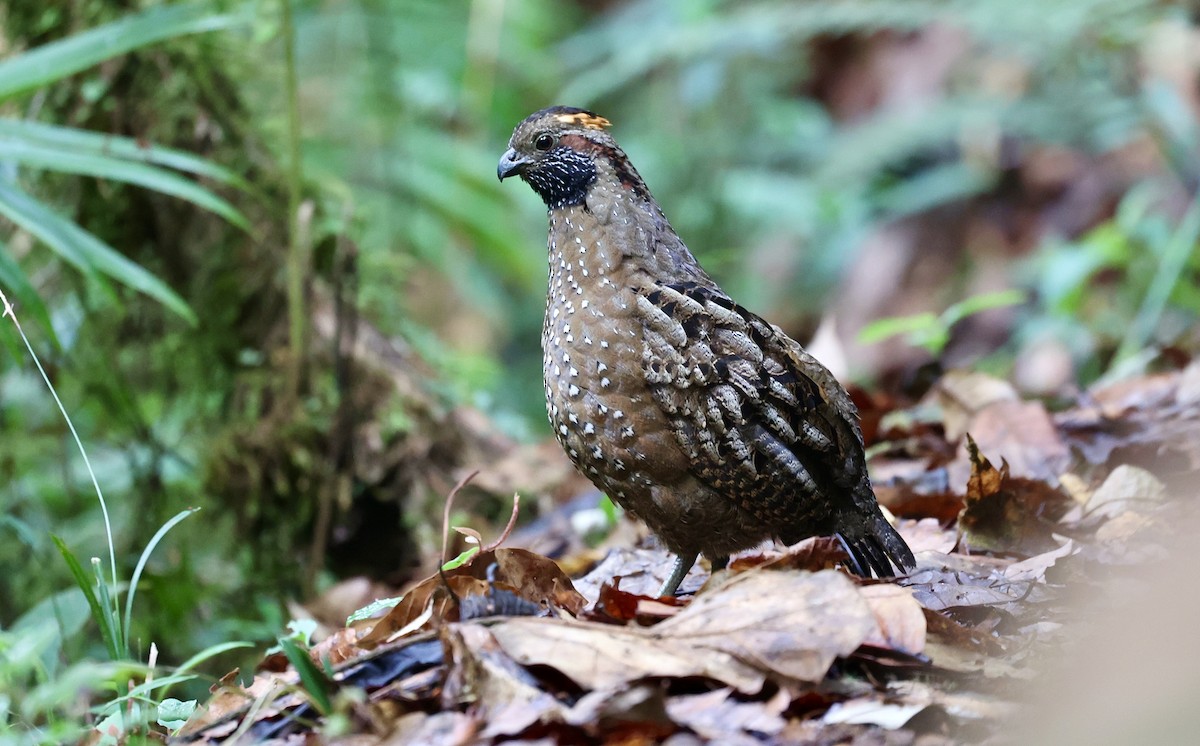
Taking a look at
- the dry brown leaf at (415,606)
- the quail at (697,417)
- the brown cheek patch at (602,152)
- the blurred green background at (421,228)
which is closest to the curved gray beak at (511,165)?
the brown cheek patch at (602,152)

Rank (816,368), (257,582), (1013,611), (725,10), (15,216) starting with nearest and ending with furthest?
(1013,611) → (816,368) → (15,216) → (257,582) → (725,10)

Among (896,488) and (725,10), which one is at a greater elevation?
(725,10)

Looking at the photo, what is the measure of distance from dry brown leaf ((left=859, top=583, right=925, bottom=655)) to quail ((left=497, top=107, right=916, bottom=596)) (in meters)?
0.67

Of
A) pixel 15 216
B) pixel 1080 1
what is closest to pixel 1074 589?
pixel 15 216

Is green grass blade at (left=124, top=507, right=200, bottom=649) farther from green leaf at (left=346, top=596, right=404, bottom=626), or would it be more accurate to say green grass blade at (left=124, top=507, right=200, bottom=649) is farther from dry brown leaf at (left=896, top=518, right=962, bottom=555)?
dry brown leaf at (left=896, top=518, right=962, bottom=555)

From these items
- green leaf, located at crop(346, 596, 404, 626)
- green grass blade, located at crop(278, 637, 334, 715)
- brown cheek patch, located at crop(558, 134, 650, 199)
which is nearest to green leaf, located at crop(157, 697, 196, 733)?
green leaf, located at crop(346, 596, 404, 626)

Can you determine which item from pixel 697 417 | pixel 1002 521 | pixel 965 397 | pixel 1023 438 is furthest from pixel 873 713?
pixel 965 397

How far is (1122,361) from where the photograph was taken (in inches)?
241

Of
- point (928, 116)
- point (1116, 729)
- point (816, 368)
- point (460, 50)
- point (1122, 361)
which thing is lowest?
point (1122, 361)

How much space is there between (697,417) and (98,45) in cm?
270

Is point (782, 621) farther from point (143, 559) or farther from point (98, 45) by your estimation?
point (98, 45)

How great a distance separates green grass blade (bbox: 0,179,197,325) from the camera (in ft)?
12.8

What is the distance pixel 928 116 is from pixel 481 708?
7.77 meters

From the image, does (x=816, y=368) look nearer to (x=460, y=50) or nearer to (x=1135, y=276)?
(x=1135, y=276)
